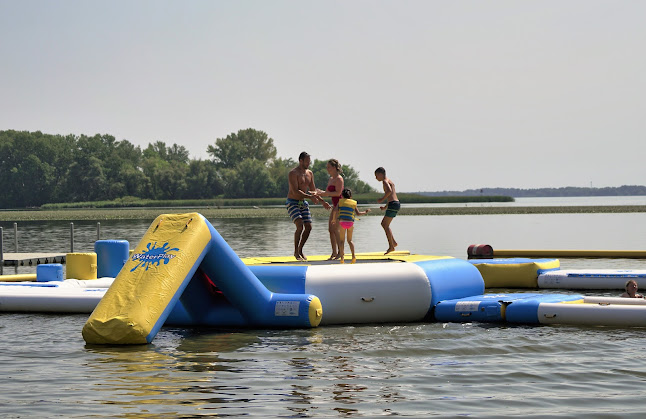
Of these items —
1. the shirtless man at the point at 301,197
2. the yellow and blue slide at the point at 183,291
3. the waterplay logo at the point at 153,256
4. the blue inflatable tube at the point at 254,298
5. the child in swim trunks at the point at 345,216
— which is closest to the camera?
the yellow and blue slide at the point at 183,291

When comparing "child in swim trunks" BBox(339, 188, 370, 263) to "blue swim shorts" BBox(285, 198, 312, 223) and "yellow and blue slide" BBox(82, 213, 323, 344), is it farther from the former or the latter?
"yellow and blue slide" BBox(82, 213, 323, 344)

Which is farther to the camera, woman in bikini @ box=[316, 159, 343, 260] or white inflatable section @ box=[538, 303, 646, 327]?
woman in bikini @ box=[316, 159, 343, 260]

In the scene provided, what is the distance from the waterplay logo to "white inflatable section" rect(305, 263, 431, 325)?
2252 millimetres

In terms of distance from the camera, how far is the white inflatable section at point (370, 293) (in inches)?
478

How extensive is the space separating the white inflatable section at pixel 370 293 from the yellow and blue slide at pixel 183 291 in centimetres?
45

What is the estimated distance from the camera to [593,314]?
1153 centimetres

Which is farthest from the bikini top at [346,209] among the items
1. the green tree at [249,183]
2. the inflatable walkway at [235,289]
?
the green tree at [249,183]

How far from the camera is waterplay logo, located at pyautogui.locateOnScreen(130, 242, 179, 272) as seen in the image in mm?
10641

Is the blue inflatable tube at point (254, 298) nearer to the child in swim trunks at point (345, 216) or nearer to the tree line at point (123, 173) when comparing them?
the child in swim trunks at point (345, 216)

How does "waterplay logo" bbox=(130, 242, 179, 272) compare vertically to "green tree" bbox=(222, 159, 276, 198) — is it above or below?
below

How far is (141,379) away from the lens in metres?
8.47

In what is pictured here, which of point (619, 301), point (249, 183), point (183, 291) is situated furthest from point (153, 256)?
point (249, 183)

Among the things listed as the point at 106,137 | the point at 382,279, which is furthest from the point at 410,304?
the point at 106,137

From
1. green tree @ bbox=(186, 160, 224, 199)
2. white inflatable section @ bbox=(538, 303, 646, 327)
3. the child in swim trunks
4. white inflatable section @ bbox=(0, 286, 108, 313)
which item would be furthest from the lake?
green tree @ bbox=(186, 160, 224, 199)
